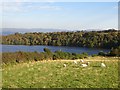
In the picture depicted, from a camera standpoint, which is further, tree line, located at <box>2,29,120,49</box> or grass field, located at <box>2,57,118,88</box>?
tree line, located at <box>2,29,120,49</box>

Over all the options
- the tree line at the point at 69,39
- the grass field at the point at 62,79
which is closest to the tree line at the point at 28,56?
the grass field at the point at 62,79

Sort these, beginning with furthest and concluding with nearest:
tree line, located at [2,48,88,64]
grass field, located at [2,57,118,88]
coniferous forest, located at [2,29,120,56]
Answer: coniferous forest, located at [2,29,120,56] → tree line, located at [2,48,88,64] → grass field, located at [2,57,118,88]

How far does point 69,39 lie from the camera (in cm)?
6556

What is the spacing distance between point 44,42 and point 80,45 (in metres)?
8.05

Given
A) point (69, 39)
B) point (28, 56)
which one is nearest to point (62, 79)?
point (28, 56)

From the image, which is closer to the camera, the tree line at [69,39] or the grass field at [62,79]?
the grass field at [62,79]

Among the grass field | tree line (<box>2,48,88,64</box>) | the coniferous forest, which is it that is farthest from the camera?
the coniferous forest

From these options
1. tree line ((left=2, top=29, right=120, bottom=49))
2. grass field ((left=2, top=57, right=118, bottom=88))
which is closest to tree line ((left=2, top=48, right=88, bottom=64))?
grass field ((left=2, top=57, right=118, bottom=88))

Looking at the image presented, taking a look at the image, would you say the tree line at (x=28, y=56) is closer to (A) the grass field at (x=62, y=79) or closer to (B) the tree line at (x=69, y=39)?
A: (A) the grass field at (x=62, y=79)

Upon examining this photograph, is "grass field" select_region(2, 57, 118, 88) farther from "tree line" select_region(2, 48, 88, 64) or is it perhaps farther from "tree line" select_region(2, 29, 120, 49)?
"tree line" select_region(2, 29, 120, 49)

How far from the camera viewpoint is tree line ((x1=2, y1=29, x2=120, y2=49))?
187ft

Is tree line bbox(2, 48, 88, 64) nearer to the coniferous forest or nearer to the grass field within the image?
the grass field

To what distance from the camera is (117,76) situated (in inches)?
448

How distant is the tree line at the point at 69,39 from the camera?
187 feet
